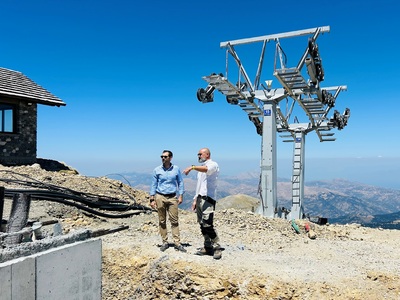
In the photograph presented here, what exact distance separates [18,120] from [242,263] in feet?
47.1

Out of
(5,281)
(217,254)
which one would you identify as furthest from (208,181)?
(5,281)

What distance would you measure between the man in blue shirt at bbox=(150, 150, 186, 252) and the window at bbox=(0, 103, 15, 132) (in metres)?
12.4

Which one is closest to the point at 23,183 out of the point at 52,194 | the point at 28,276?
the point at 52,194

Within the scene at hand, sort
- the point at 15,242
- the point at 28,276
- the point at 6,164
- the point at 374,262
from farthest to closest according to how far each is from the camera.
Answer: the point at 6,164, the point at 374,262, the point at 15,242, the point at 28,276

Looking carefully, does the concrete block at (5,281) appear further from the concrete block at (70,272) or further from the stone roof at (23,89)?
the stone roof at (23,89)

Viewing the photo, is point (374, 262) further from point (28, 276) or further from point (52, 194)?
point (52, 194)

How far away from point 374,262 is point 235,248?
3.21 m

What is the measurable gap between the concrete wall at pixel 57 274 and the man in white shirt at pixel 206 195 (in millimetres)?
2080

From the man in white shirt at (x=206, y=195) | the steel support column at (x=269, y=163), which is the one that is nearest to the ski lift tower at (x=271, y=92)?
the steel support column at (x=269, y=163)

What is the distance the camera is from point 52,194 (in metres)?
11.4

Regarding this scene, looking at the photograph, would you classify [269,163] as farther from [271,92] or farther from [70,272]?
[70,272]

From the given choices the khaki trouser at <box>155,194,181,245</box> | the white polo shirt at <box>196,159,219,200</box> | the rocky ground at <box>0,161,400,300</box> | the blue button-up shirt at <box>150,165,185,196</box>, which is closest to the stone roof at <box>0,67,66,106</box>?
the rocky ground at <box>0,161,400,300</box>

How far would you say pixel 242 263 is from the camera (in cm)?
775

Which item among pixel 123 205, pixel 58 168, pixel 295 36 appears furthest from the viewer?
pixel 58 168
